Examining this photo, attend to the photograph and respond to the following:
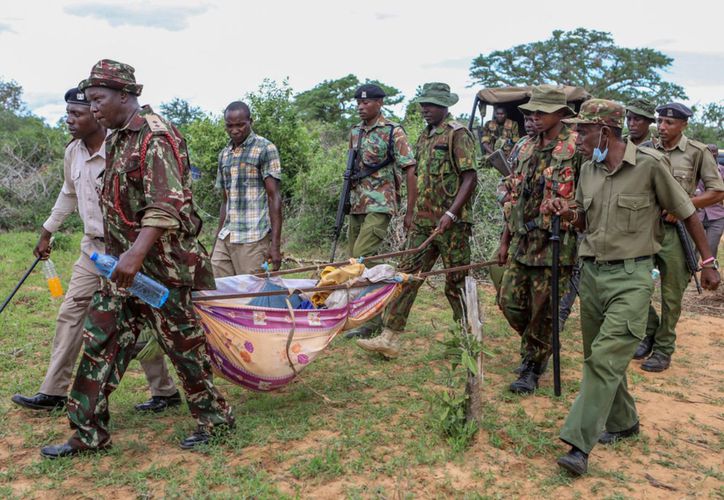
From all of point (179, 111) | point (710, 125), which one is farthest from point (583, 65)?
point (179, 111)

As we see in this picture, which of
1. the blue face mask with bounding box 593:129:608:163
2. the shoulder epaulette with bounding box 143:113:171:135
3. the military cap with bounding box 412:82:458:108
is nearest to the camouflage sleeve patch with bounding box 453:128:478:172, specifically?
the military cap with bounding box 412:82:458:108

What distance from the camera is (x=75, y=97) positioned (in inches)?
154

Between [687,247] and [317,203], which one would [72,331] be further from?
[317,203]

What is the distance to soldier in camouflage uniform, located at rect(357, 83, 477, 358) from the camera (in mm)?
4945

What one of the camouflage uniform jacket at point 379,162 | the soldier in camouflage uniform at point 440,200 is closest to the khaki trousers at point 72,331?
the soldier in camouflage uniform at point 440,200

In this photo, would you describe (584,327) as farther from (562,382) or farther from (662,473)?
(562,382)

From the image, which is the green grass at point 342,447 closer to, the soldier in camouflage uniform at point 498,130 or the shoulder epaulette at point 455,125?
the shoulder epaulette at point 455,125

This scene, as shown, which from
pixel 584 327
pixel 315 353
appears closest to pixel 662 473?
pixel 584 327

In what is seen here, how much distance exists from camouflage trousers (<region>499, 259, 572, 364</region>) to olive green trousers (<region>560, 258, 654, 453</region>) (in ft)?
2.35

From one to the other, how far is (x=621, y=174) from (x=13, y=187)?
1130 centimetres

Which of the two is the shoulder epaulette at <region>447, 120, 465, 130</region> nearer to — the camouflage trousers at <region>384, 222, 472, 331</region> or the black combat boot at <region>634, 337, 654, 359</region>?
the camouflage trousers at <region>384, 222, 472, 331</region>

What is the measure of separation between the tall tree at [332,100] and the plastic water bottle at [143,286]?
1982 centimetres

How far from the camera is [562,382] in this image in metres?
4.63

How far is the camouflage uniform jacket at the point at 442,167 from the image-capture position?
4957 mm
